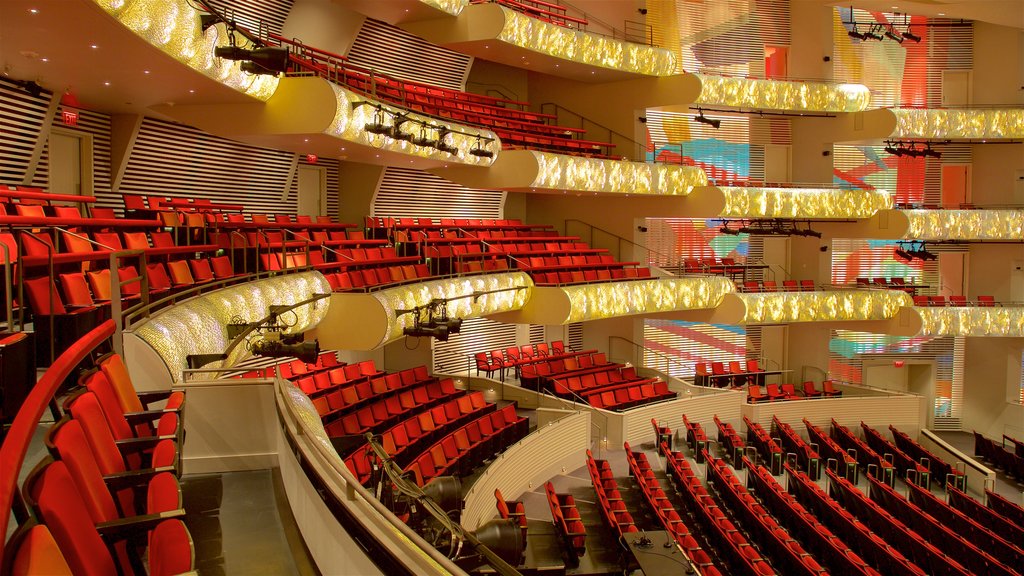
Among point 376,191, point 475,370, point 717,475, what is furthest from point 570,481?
point 376,191

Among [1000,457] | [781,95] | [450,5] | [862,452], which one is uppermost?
[450,5]

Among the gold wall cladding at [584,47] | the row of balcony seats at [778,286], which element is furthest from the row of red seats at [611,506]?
the gold wall cladding at [584,47]

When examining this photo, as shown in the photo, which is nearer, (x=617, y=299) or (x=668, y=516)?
(x=668, y=516)

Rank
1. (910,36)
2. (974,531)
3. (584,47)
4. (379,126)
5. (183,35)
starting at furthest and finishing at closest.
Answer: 1. (910,36)
2. (584,47)
3. (379,126)
4. (974,531)
5. (183,35)

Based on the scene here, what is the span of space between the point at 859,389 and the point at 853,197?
3628mm

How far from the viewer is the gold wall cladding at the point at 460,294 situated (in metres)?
9.09

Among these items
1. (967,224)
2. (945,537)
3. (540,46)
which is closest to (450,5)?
(540,46)

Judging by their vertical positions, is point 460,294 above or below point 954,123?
below

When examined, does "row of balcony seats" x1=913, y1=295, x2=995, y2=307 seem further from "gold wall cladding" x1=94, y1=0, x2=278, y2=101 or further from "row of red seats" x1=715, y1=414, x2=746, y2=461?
"gold wall cladding" x1=94, y1=0, x2=278, y2=101

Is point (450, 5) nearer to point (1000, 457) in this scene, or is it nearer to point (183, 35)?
point (183, 35)

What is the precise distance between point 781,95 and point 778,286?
367cm

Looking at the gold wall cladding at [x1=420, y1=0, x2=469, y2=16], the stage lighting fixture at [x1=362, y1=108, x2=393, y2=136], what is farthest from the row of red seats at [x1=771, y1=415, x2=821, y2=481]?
the gold wall cladding at [x1=420, y1=0, x2=469, y2=16]

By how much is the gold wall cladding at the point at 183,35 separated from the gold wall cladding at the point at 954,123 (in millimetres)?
12849

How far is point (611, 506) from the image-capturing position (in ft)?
28.6
